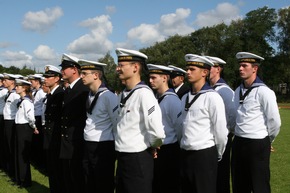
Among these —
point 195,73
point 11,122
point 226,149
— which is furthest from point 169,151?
point 11,122

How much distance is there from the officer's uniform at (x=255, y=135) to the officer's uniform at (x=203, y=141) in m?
0.89

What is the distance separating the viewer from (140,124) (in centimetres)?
439

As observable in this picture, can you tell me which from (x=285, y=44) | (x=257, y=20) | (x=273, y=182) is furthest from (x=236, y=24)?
(x=273, y=182)

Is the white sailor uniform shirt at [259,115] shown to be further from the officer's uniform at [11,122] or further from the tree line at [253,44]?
the tree line at [253,44]

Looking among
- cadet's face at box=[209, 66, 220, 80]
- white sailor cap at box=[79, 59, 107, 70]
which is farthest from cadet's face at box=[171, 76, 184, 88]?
white sailor cap at box=[79, 59, 107, 70]

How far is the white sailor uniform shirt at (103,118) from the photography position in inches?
205

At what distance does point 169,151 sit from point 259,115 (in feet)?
4.90

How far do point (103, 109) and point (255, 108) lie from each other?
7.43ft

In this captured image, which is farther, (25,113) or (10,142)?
(10,142)

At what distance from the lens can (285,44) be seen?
6662 centimetres

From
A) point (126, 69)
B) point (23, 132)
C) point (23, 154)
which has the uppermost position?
point (126, 69)

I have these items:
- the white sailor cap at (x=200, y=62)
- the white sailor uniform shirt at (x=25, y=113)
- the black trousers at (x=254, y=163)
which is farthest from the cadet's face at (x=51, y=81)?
the black trousers at (x=254, y=163)

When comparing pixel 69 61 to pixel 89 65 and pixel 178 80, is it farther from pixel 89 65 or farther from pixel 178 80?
pixel 178 80

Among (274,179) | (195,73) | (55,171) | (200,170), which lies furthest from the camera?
(274,179)
